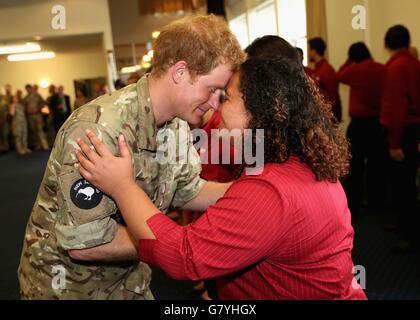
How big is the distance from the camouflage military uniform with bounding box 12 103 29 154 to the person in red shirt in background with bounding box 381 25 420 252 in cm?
845

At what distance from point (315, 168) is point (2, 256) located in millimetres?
3413

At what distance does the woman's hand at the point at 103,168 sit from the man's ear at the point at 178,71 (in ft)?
0.90

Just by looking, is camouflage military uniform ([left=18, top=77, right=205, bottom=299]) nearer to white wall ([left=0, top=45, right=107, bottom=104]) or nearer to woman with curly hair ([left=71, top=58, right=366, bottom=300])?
woman with curly hair ([left=71, top=58, right=366, bottom=300])

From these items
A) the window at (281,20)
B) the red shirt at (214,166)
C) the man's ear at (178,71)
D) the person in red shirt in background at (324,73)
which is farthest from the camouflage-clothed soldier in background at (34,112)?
the man's ear at (178,71)

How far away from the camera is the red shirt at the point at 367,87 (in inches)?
136

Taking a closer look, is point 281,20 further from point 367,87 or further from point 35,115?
point 35,115

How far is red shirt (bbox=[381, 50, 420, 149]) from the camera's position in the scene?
295 centimetres

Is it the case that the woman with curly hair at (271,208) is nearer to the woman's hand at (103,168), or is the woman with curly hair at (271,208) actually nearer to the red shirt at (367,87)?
the woman's hand at (103,168)

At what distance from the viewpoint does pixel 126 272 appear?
1.25m

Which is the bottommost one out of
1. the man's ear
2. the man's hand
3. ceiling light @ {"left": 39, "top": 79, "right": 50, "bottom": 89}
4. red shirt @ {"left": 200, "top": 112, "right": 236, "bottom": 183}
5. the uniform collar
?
the man's hand

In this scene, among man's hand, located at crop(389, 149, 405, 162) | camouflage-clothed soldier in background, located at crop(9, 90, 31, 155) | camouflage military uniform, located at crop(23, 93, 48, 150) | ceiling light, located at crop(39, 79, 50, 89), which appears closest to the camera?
man's hand, located at crop(389, 149, 405, 162)

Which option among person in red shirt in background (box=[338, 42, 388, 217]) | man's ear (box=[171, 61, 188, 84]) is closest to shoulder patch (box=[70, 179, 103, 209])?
man's ear (box=[171, 61, 188, 84])

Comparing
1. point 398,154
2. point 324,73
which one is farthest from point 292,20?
point 398,154

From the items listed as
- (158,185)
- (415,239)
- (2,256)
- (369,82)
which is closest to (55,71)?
(2,256)
